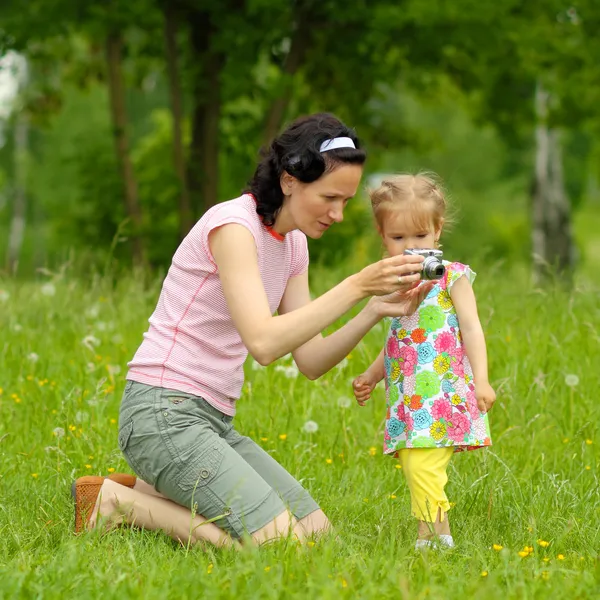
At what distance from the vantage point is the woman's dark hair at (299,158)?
3537 millimetres

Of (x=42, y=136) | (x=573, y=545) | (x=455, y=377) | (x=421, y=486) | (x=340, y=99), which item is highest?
(x=42, y=136)

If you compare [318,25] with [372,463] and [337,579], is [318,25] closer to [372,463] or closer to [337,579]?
[372,463]

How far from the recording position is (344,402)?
4836 mm

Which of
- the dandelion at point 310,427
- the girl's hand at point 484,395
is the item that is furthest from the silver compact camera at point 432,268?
the dandelion at point 310,427

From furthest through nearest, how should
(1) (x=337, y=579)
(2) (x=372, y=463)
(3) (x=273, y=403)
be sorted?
(3) (x=273, y=403) < (2) (x=372, y=463) < (1) (x=337, y=579)

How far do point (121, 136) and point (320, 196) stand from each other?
26.8 feet

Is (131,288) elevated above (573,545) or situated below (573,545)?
above

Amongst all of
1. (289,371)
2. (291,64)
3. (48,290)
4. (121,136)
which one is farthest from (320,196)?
(121,136)

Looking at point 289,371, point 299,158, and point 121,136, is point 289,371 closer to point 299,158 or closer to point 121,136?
point 299,158

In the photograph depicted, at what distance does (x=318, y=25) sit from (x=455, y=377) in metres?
7.33

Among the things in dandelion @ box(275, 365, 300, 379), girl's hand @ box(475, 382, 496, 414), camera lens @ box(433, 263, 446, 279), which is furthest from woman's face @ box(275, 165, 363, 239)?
dandelion @ box(275, 365, 300, 379)

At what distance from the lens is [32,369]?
5.34m

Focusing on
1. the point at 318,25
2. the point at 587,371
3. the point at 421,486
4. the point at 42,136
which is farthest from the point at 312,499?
the point at 42,136

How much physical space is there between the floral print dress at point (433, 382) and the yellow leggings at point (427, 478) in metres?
0.06
